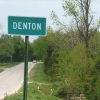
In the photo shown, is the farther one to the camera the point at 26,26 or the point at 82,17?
the point at 82,17

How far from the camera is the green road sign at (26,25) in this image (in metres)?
7.14

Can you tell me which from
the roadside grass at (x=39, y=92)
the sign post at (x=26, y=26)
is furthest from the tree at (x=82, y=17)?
the sign post at (x=26, y=26)

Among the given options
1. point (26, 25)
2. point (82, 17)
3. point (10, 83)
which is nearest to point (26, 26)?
point (26, 25)

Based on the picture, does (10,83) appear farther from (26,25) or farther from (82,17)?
(26,25)

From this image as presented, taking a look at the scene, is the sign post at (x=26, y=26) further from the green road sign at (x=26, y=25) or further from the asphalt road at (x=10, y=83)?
the asphalt road at (x=10, y=83)

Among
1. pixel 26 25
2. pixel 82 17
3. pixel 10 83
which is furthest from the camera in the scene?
pixel 10 83

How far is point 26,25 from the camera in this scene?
7137 mm

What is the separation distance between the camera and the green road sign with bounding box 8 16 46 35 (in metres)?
7.14

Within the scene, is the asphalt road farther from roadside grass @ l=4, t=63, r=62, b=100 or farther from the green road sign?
the green road sign

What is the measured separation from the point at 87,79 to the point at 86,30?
646 cm

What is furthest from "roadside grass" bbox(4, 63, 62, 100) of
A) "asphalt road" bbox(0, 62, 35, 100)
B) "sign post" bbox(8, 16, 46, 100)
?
"sign post" bbox(8, 16, 46, 100)

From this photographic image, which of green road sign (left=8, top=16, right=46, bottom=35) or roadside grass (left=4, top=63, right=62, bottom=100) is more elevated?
green road sign (left=8, top=16, right=46, bottom=35)

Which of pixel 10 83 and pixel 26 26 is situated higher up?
pixel 26 26

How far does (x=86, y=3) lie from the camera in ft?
113
